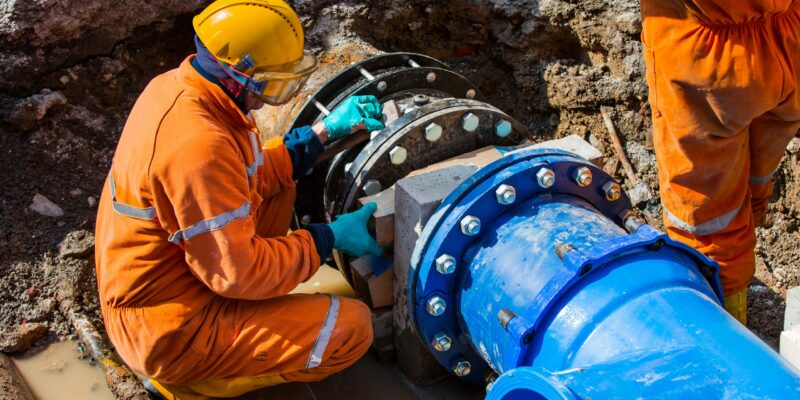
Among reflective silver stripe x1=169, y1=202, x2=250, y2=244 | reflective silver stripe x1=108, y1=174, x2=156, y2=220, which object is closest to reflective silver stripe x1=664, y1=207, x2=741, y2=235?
reflective silver stripe x1=169, y1=202, x2=250, y2=244

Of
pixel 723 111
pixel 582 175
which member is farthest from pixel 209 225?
pixel 723 111

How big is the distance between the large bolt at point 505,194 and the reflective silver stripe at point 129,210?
1.10 m

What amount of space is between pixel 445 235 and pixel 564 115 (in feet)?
7.08

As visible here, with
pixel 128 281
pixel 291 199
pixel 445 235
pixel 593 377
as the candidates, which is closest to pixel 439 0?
pixel 291 199

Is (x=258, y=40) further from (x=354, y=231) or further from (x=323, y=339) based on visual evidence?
(x=323, y=339)

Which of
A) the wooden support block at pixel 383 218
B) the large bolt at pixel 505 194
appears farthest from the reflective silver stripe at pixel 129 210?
the large bolt at pixel 505 194

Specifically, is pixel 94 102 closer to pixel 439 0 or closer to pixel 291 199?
pixel 291 199

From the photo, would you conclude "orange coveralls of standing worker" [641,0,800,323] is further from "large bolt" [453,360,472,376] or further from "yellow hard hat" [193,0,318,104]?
"yellow hard hat" [193,0,318,104]

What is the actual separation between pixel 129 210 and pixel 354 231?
2.49 ft

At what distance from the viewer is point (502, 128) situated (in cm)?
286

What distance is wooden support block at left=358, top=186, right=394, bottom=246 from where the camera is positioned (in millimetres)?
2568

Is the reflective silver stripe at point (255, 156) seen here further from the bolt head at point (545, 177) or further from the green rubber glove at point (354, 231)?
the bolt head at point (545, 177)

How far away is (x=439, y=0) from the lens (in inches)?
171

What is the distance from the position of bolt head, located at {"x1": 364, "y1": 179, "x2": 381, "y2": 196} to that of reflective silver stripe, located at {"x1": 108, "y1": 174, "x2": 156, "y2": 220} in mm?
798
